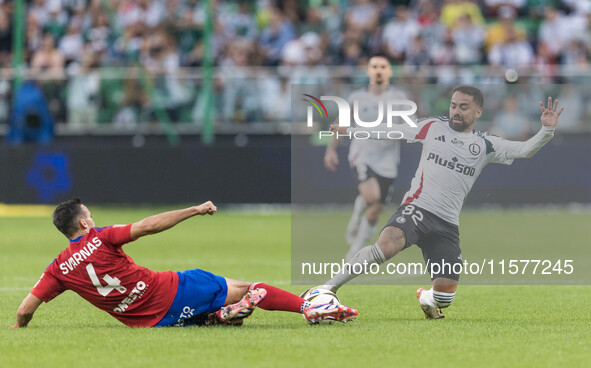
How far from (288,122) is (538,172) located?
15.4 ft

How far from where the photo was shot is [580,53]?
816 inches

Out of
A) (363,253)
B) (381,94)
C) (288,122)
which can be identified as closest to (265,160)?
(288,122)

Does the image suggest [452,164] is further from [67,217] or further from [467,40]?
[467,40]

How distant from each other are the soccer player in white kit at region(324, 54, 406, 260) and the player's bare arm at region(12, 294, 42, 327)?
4.79 meters

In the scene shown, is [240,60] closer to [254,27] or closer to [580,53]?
[254,27]

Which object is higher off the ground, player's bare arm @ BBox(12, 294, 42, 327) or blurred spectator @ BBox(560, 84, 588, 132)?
blurred spectator @ BBox(560, 84, 588, 132)

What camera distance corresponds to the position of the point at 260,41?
2183 cm

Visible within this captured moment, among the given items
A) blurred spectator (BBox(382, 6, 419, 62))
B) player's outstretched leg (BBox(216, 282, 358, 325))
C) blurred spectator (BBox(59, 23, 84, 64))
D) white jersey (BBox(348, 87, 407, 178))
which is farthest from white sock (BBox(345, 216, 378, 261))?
blurred spectator (BBox(59, 23, 84, 64))

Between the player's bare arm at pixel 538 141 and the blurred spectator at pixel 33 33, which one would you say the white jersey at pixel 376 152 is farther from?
the blurred spectator at pixel 33 33

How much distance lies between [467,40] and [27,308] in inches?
568

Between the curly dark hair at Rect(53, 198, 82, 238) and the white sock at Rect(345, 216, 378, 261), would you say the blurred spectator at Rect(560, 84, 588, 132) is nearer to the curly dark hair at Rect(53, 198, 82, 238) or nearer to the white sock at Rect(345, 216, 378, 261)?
the white sock at Rect(345, 216, 378, 261)

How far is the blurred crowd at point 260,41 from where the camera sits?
20344 mm

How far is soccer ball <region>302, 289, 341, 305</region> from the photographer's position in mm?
7871

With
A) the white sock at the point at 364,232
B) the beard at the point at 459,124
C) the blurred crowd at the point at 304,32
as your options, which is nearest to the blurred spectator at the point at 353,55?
the blurred crowd at the point at 304,32
